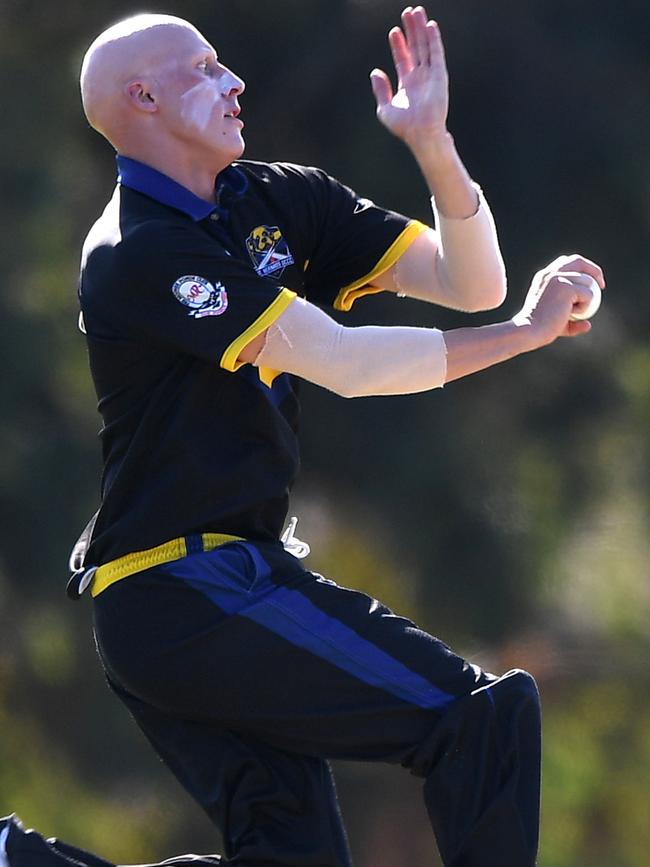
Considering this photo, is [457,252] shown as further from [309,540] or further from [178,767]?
[309,540]

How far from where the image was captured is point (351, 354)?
118 inches

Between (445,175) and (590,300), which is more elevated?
(445,175)

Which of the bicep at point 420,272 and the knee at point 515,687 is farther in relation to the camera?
the bicep at point 420,272

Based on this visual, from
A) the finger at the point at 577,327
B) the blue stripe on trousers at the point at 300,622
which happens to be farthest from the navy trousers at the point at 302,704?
the finger at the point at 577,327

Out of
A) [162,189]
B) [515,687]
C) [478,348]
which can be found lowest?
[515,687]

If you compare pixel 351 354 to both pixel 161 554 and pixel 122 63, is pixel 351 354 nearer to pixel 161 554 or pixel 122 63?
pixel 161 554

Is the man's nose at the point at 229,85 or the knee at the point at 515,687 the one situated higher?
the man's nose at the point at 229,85

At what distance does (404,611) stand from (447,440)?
2.48 feet

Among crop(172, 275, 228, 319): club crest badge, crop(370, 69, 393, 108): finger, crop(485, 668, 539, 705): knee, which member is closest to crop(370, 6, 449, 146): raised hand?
crop(370, 69, 393, 108): finger

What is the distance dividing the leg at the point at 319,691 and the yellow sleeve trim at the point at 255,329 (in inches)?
11.7

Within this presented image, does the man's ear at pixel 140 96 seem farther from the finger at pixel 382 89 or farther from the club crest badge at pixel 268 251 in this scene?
the finger at pixel 382 89

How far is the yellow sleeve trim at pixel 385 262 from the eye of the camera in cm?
338

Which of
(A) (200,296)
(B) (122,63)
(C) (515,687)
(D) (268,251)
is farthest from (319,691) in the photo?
(B) (122,63)

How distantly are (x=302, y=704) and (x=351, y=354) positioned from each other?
1.79 feet
